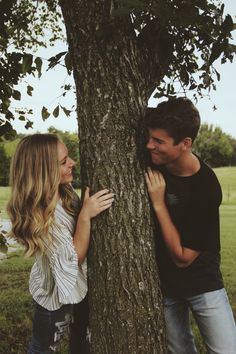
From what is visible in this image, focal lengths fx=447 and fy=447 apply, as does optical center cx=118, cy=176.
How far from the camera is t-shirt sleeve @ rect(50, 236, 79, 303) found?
9.23 feet

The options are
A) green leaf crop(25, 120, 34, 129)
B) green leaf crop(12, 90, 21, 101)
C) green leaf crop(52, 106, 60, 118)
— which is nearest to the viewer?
green leaf crop(52, 106, 60, 118)

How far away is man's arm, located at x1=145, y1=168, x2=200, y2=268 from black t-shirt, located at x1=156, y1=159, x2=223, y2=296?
0.06m

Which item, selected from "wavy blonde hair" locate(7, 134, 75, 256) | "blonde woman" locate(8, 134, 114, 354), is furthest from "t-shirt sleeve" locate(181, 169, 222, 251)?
"wavy blonde hair" locate(7, 134, 75, 256)

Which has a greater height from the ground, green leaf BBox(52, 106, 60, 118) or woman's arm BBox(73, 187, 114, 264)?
green leaf BBox(52, 106, 60, 118)

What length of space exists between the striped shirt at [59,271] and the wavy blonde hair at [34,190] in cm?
7

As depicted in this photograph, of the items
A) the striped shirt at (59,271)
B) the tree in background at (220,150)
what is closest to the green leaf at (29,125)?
the striped shirt at (59,271)

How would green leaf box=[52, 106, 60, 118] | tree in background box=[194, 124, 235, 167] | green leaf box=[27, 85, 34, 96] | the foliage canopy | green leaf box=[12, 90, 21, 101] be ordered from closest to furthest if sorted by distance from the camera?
the foliage canopy → green leaf box=[52, 106, 60, 118] → green leaf box=[12, 90, 21, 101] → green leaf box=[27, 85, 34, 96] → tree in background box=[194, 124, 235, 167]

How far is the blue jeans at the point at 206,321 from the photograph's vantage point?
2.86 m

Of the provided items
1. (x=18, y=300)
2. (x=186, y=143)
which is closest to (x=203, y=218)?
(x=186, y=143)

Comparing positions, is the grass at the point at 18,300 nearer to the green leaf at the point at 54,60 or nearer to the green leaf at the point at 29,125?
the green leaf at the point at 29,125

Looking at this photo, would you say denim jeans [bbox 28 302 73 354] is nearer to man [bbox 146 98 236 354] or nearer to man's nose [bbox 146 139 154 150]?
man [bbox 146 98 236 354]

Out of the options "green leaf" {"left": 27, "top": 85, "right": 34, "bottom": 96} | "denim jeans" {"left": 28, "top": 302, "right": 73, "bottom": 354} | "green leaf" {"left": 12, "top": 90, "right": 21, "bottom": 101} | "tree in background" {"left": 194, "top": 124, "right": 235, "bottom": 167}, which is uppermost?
"green leaf" {"left": 27, "top": 85, "right": 34, "bottom": 96}

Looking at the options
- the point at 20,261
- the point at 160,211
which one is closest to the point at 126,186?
the point at 160,211

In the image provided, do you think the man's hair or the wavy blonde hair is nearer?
the man's hair
